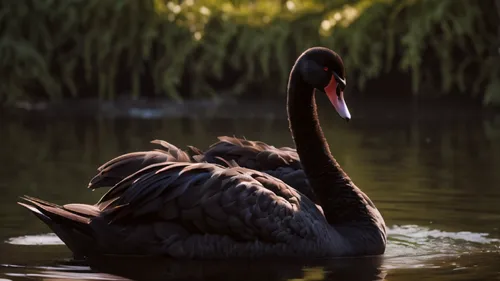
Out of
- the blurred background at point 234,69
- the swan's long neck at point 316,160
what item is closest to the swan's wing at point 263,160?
the swan's long neck at point 316,160

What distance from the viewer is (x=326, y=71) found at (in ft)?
22.9

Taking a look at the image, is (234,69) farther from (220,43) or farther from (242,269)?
(242,269)

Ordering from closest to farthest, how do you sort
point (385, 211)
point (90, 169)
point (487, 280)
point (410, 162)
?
1. point (487, 280)
2. point (385, 211)
3. point (90, 169)
4. point (410, 162)

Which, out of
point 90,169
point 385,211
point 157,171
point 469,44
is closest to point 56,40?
point 469,44

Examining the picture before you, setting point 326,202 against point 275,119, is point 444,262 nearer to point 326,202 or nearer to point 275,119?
point 326,202

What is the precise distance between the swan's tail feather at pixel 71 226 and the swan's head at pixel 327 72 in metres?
1.46

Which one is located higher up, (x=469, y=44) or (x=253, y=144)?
(x=469, y=44)

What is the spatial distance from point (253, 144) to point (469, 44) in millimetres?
10473

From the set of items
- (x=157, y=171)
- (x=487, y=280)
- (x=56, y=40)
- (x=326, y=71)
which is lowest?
(x=487, y=280)

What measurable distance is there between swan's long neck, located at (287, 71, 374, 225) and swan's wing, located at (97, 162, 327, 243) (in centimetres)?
52

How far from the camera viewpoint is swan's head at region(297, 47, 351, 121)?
6.93 meters

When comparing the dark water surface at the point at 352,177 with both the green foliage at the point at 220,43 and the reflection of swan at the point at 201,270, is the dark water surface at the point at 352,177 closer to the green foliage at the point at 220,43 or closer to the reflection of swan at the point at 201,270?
the reflection of swan at the point at 201,270

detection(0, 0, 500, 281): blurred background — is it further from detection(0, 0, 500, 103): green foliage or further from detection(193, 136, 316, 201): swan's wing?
detection(193, 136, 316, 201): swan's wing

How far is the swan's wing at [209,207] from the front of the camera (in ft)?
21.0
